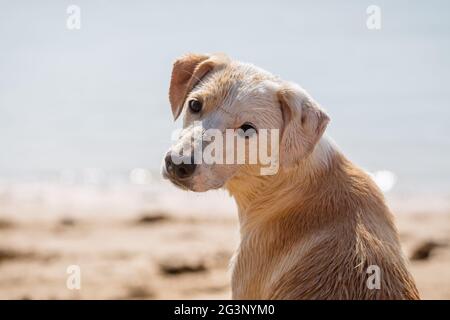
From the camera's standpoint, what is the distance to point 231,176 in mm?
4973

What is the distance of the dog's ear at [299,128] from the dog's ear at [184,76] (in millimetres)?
809

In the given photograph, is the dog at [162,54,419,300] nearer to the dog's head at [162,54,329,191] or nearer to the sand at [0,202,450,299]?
the dog's head at [162,54,329,191]

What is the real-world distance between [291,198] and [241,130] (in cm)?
61

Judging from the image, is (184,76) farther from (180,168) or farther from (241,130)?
(180,168)

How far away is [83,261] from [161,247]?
132 cm

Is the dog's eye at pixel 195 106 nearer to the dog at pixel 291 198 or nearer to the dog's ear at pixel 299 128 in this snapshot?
the dog at pixel 291 198

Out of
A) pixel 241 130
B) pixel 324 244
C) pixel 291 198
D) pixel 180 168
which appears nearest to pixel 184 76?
pixel 241 130

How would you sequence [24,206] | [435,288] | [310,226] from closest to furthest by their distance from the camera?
[310,226], [435,288], [24,206]

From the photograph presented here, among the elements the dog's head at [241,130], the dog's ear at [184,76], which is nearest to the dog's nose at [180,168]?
the dog's head at [241,130]

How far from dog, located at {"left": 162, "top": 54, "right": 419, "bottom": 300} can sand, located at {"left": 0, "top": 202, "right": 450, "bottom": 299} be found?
2961 mm

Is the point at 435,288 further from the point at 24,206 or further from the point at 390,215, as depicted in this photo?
the point at 24,206

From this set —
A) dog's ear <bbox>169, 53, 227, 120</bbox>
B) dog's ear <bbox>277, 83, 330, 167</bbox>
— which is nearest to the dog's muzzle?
dog's ear <bbox>277, 83, 330, 167</bbox>
